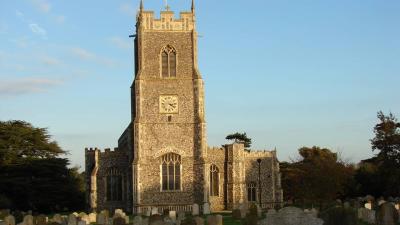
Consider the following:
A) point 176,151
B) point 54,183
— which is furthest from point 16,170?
point 176,151

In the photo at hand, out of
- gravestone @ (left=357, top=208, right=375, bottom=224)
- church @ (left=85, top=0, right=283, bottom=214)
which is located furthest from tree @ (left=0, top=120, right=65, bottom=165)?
gravestone @ (left=357, top=208, right=375, bottom=224)

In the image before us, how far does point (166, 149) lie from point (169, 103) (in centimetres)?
315

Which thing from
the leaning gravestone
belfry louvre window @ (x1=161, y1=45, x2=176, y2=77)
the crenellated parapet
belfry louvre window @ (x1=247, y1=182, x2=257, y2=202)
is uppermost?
the crenellated parapet

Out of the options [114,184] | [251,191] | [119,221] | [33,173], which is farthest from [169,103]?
[119,221]

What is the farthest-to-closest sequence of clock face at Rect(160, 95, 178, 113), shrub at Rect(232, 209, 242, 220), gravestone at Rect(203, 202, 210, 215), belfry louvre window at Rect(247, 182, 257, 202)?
belfry louvre window at Rect(247, 182, 257, 202)
clock face at Rect(160, 95, 178, 113)
gravestone at Rect(203, 202, 210, 215)
shrub at Rect(232, 209, 242, 220)

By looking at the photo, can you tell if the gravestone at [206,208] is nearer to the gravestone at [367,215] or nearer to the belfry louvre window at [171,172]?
the belfry louvre window at [171,172]

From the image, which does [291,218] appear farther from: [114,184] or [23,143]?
[23,143]

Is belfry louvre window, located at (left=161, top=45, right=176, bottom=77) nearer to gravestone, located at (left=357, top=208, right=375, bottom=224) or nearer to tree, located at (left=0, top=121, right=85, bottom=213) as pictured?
tree, located at (left=0, top=121, right=85, bottom=213)

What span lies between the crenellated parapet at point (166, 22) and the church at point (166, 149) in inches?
2.7

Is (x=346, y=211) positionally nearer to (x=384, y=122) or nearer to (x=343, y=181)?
(x=384, y=122)

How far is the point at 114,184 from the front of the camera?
47.8m

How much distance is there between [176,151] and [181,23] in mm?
9027

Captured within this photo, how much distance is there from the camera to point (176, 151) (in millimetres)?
46500

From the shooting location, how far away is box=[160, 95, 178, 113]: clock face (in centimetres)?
4691
